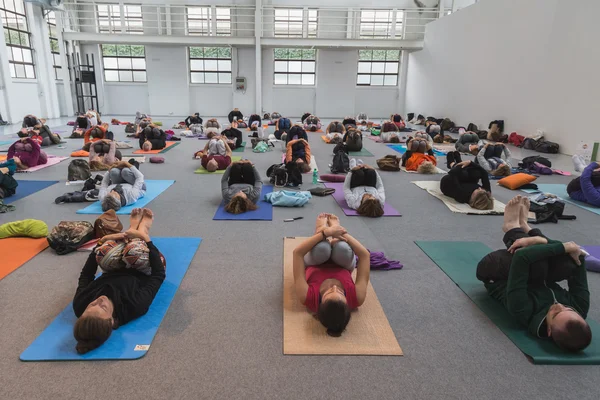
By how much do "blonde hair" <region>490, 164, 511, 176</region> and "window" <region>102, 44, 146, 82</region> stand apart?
16.4 metres

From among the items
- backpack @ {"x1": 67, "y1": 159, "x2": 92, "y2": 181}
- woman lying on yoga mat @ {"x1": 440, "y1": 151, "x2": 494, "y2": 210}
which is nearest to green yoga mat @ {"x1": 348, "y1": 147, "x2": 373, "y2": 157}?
woman lying on yoga mat @ {"x1": 440, "y1": 151, "x2": 494, "y2": 210}

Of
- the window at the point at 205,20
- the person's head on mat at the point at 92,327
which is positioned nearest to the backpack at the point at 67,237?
the person's head on mat at the point at 92,327

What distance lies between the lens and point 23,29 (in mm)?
14508

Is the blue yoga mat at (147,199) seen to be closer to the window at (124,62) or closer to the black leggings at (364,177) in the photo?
the black leggings at (364,177)

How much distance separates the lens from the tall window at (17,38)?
13.7 meters

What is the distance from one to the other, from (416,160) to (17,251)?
6680 mm

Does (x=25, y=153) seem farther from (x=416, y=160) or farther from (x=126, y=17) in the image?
(x=126, y=17)

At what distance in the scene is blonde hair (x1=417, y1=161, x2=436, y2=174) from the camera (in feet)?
25.4

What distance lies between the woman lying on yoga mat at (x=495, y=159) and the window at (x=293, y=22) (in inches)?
477

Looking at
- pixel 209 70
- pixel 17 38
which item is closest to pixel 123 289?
pixel 17 38

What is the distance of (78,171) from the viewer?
6590 mm

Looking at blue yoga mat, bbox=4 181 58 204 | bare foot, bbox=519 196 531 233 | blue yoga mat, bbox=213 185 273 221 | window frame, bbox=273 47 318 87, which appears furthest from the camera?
window frame, bbox=273 47 318 87

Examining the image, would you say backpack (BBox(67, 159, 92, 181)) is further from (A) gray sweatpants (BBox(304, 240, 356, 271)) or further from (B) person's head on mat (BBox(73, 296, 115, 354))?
(A) gray sweatpants (BBox(304, 240, 356, 271))

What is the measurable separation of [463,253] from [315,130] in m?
10.4
